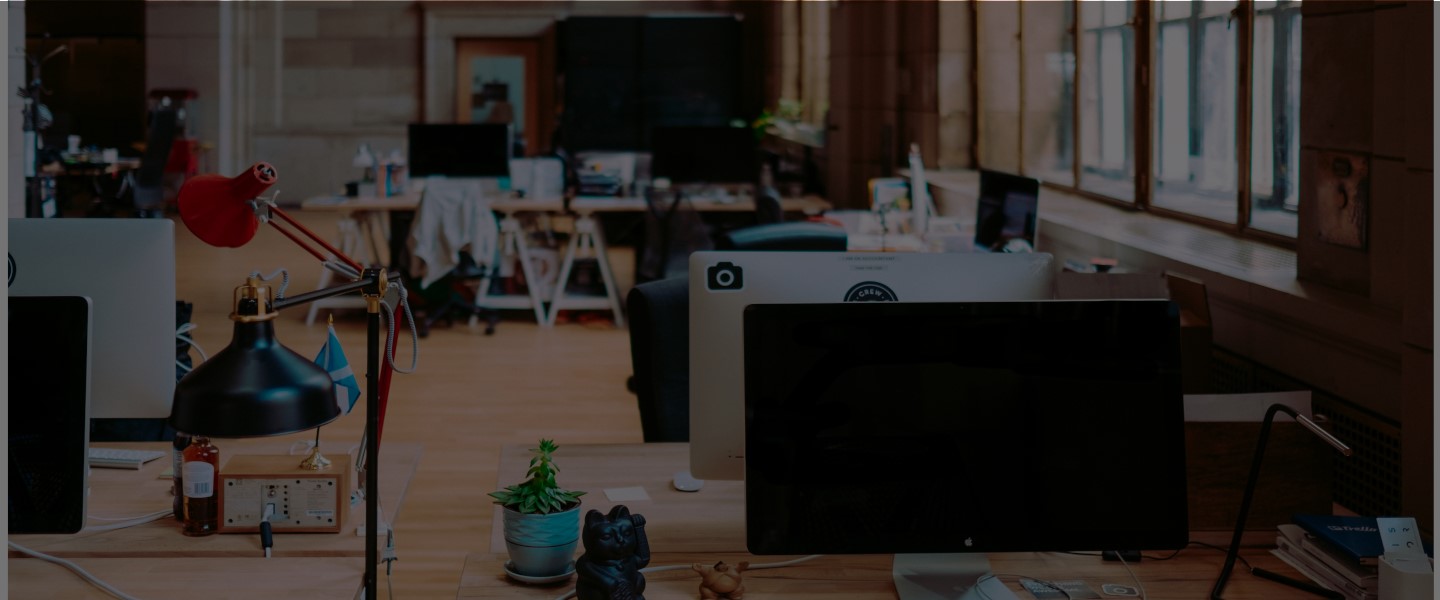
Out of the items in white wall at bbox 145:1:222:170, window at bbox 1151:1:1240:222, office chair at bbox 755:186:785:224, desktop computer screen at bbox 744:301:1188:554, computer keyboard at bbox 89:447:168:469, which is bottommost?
computer keyboard at bbox 89:447:168:469

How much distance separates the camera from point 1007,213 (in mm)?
5223

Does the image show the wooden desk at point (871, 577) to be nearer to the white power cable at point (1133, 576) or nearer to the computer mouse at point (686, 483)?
the white power cable at point (1133, 576)

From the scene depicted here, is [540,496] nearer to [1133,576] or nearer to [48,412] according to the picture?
[48,412]

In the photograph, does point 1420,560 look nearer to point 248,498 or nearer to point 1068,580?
point 1068,580

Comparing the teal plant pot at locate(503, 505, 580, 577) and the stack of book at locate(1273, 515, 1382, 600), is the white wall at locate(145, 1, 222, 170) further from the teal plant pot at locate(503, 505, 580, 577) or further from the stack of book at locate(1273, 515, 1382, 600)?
the stack of book at locate(1273, 515, 1382, 600)

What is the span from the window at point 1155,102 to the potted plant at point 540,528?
2.97 meters

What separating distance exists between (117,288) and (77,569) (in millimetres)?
450

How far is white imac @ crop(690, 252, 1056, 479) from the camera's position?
2135 millimetres

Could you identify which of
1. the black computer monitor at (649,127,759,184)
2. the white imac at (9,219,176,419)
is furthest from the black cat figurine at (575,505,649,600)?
the black computer monitor at (649,127,759,184)

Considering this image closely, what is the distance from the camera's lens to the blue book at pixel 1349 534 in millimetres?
1936

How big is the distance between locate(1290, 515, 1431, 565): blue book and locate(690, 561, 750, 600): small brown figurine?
878 millimetres

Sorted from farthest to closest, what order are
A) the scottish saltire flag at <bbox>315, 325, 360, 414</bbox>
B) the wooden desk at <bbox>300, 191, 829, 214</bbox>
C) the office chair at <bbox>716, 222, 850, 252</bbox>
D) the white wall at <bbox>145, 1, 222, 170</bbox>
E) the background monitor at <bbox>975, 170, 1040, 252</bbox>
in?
the white wall at <bbox>145, 1, 222, 170</bbox> < the wooden desk at <bbox>300, 191, 829, 214</bbox> < the background monitor at <bbox>975, 170, 1040, 252</bbox> < the office chair at <bbox>716, 222, 850, 252</bbox> < the scottish saltire flag at <bbox>315, 325, 360, 414</bbox>

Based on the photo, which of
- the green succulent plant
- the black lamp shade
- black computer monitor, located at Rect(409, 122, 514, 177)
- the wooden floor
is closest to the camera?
the black lamp shade

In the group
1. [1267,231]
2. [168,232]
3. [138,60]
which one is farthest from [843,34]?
[138,60]
